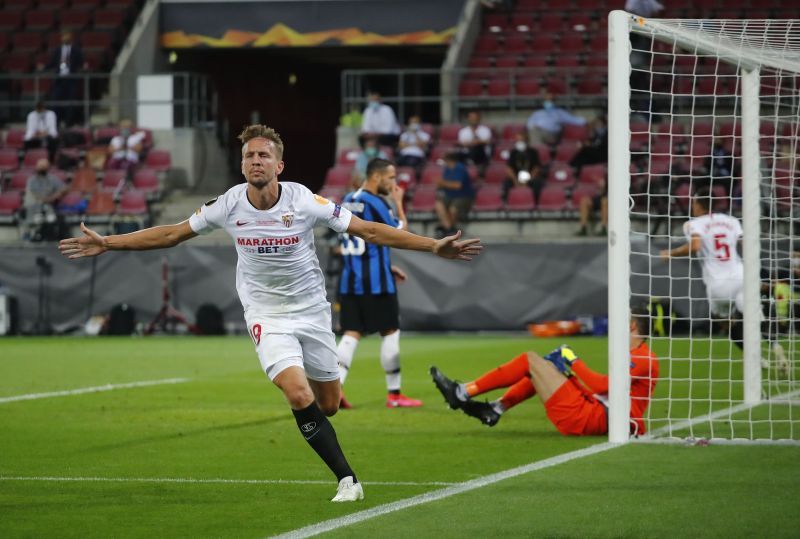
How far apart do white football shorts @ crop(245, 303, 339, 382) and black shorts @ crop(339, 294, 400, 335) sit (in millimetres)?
4672

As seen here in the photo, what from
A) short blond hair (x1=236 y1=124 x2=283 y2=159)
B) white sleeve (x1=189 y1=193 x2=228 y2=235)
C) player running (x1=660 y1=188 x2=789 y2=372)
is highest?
short blond hair (x1=236 y1=124 x2=283 y2=159)

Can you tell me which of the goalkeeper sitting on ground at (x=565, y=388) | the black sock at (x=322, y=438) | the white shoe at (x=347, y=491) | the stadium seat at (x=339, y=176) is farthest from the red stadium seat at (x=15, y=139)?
the white shoe at (x=347, y=491)

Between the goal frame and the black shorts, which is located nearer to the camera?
the goal frame

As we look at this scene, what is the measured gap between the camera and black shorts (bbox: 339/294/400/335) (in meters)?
12.9

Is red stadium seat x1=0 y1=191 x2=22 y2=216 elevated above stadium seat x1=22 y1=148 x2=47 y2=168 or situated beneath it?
situated beneath

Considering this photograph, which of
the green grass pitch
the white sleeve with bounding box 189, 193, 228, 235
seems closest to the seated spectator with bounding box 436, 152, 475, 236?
the green grass pitch

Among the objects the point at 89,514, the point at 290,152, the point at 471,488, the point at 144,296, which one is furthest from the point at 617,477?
the point at 290,152

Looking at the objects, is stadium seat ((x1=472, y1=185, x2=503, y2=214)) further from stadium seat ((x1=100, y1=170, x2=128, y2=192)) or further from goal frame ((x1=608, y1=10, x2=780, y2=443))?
goal frame ((x1=608, y1=10, x2=780, y2=443))

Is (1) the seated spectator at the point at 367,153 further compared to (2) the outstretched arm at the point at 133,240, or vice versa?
(1) the seated spectator at the point at 367,153

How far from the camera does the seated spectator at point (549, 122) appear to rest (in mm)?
27703

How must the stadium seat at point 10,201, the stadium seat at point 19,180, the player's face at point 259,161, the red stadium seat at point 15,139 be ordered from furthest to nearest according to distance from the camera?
the red stadium seat at point 15,139 → the stadium seat at point 19,180 → the stadium seat at point 10,201 → the player's face at point 259,161

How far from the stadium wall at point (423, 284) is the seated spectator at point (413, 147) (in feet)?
13.2

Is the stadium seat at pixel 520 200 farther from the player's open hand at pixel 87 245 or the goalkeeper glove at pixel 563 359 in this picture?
the player's open hand at pixel 87 245

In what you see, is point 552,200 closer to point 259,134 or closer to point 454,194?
point 454,194
